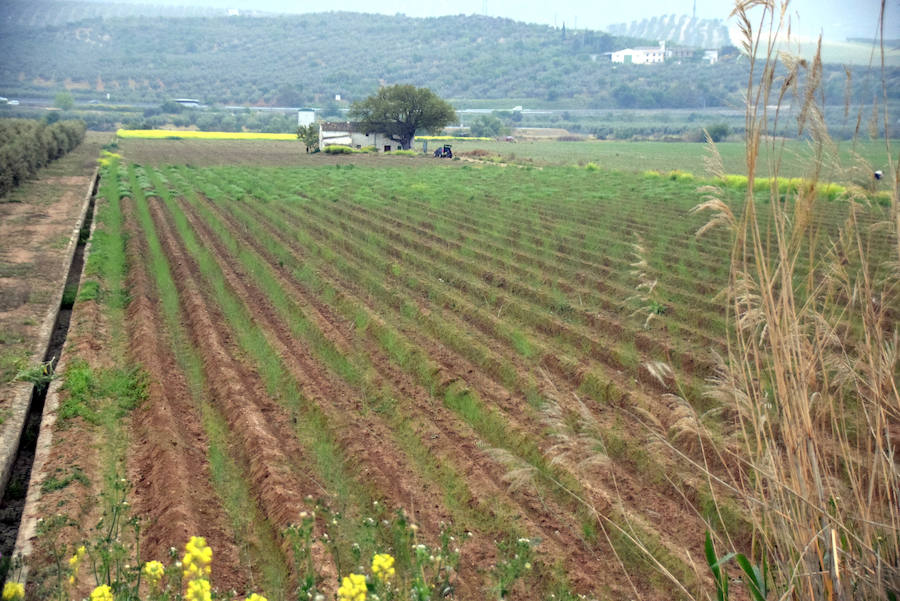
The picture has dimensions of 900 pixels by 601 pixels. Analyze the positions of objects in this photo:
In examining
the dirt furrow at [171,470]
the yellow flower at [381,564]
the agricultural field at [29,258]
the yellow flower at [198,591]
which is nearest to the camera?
the yellow flower at [198,591]

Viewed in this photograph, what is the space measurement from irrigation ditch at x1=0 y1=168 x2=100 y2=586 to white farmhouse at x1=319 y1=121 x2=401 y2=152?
5214 centimetres

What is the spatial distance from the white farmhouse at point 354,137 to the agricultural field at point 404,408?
44948 millimetres

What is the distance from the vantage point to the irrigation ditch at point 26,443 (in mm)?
5520

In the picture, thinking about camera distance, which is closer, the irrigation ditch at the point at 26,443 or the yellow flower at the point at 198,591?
the yellow flower at the point at 198,591

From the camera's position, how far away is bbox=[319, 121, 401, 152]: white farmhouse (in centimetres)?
6141

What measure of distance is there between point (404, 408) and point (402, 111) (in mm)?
57542

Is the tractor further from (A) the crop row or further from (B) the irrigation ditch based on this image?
(B) the irrigation ditch

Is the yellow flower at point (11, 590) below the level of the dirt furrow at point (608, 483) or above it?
above

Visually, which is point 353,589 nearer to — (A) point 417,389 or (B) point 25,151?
(A) point 417,389

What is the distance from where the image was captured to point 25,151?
28375mm

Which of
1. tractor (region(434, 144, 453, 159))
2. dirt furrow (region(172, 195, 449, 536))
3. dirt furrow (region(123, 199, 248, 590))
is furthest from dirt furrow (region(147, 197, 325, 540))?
tractor (region(434, 144, 453, 159))

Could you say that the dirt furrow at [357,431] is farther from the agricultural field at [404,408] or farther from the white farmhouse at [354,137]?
the white farmhouse at [354,137]

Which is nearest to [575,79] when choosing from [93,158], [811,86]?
[93,158]

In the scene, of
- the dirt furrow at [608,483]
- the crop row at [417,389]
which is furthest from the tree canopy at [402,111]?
the dirt furrow at [608,483]
